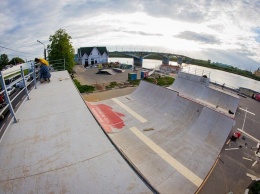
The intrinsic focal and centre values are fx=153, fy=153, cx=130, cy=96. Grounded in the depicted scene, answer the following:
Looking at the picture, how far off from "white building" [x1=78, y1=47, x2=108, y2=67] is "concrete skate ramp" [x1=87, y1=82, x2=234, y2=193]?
4613 cm

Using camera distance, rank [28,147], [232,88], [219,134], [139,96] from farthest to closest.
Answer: [232,88]
[139,96]
[219,134]
[28,147]

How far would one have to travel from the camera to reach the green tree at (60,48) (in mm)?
27375

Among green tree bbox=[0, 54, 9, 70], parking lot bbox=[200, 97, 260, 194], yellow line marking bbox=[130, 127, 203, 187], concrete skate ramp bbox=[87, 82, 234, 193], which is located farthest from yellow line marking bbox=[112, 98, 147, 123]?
green tree bbox=[0, 54, 9, 70]

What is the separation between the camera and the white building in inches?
2281

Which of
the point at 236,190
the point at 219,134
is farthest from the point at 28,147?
the point at 219,134

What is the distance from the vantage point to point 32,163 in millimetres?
2783

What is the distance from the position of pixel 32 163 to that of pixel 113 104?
1457cm

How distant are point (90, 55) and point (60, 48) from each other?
32.6m

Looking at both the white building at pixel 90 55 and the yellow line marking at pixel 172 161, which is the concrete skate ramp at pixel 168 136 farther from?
the white building at pixel 90 55

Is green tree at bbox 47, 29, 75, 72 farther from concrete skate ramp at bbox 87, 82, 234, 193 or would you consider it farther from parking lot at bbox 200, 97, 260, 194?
parking lot at bbox 200, 97, 260, 194

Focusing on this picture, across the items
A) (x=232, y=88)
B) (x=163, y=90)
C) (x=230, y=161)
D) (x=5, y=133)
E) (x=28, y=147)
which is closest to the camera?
(x=28, y=147)

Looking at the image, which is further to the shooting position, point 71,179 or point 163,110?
point 163,110

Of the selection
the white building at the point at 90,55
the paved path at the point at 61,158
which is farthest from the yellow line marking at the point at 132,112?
the white building at the point at 90,55

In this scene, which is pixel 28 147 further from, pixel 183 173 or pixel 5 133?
pixel 183 173
